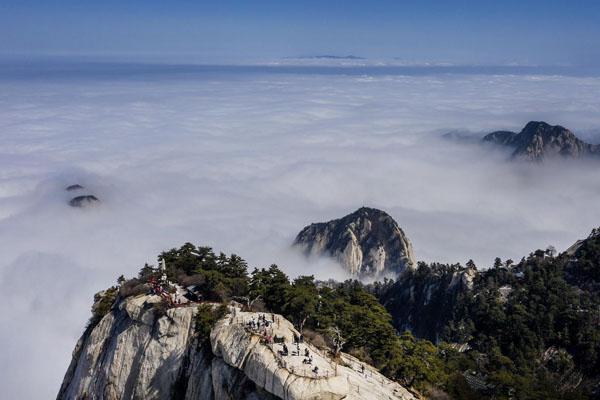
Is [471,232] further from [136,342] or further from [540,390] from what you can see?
[136,342]

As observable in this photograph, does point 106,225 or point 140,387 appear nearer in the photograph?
point 140,387

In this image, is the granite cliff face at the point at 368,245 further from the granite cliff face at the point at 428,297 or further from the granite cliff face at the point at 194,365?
the granite cliff face at the point at 194,365

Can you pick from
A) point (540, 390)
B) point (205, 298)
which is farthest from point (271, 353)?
point (540, 390)

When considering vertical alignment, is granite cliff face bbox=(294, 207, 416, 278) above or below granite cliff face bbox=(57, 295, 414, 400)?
below

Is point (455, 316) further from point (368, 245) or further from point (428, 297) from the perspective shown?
point (368, 245)

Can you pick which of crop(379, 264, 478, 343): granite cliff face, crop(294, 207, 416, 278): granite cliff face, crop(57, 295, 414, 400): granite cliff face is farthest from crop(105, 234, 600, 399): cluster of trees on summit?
crop(294, 207, 416, 278): granite cliff face

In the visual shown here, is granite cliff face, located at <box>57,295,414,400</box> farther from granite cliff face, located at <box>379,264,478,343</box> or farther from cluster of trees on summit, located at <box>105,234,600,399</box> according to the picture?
granite cliff face, located at <box>379,264,478,343</box>

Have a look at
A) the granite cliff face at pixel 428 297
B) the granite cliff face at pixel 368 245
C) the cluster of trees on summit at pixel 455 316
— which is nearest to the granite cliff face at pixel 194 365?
the cluster of trees on summit at pixel 455 316
